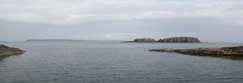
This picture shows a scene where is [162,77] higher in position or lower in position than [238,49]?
higher

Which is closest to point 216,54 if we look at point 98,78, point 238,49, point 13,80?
point 238,49

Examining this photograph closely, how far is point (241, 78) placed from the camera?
6762cm

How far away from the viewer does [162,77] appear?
229 feet

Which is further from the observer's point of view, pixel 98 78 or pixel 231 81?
pixel 98 78

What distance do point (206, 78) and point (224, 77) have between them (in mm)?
3972

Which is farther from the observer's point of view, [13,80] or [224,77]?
[224,77]

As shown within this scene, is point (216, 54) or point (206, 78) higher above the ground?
point (206, 78)

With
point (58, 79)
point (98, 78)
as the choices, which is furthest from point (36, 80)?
point (98, 78)

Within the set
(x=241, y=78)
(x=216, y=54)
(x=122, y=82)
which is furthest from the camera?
(x=216, y=54)

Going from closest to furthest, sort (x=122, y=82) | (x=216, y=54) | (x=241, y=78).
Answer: (x=122, y=82), (x=241, y=78), (x=216, y=54)

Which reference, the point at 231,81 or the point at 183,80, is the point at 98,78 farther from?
the point at 231,81

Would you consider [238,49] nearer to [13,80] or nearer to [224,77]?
[224,77]

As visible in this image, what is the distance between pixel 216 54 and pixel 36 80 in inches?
4066

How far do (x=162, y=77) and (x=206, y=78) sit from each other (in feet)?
27.5
